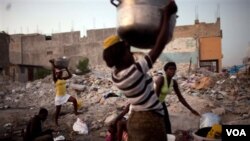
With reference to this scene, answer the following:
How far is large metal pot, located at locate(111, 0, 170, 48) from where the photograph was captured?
2285 millimetres

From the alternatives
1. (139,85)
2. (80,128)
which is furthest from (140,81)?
(80,128)

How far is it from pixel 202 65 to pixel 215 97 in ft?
46.1

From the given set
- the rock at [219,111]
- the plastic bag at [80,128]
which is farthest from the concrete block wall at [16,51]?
the rock at [219,111]

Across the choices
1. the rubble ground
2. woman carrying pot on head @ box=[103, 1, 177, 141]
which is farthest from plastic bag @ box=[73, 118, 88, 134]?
woman carrying pot on head @ box=[103, 1, 177, 141]

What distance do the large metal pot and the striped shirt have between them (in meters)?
0.24

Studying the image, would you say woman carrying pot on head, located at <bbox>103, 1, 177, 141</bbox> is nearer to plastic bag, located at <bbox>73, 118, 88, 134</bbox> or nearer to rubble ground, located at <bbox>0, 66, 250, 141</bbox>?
rubble ground, located at <bbox>0, 66, 250, 141</bbox>

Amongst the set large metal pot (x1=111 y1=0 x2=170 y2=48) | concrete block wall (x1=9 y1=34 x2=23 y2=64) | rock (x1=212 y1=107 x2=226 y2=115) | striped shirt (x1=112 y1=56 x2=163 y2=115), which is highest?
concrete block wall (x1=9 y1=34 x2=23 y2=64)

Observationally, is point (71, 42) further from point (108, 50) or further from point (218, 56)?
point (108, 50)

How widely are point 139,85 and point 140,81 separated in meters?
0.03

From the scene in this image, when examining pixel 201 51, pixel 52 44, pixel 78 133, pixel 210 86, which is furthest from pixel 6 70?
pixel 78 133

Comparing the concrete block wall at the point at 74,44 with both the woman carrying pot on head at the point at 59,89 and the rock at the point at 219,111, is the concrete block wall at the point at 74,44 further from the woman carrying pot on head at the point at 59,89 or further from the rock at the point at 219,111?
the woman carrying pot on head at the point at 59,89

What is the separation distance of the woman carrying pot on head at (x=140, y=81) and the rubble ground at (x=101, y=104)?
2.73 meters

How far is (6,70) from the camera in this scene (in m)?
21.1

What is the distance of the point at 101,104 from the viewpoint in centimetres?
934
